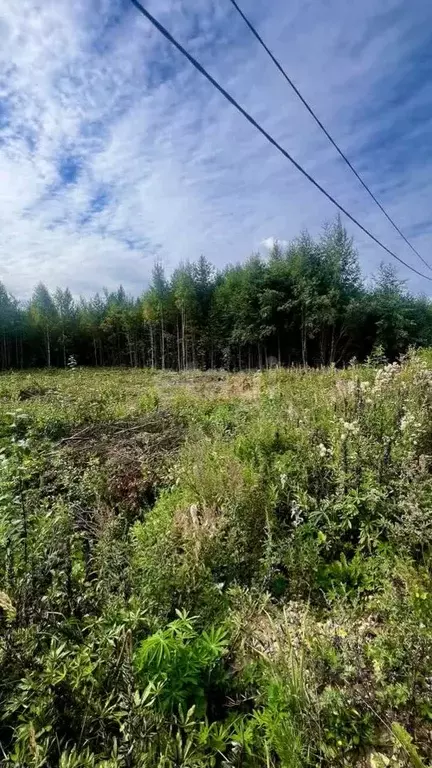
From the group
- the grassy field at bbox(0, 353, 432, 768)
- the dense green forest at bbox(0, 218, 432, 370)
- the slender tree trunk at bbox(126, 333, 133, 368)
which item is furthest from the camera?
the slender tree trunk at bbox(126, 333, 133, 368)

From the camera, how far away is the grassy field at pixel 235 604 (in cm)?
146

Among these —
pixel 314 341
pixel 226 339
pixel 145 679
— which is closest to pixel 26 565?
pixel 145 679

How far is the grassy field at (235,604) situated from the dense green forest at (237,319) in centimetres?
1341

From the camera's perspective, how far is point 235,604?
2.13 metres

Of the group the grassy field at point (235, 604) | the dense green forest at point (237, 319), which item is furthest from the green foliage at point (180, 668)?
the dense green forest at point (237, 319)

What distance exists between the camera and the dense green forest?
20625 mm

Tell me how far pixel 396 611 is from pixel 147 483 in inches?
89.6

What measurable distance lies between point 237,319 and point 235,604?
2280cm

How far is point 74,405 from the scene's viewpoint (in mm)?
6035

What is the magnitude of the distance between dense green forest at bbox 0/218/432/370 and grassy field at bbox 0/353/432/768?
13414 mm

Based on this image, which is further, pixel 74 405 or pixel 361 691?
pixel 74 405

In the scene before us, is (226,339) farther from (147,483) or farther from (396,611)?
(396,611)

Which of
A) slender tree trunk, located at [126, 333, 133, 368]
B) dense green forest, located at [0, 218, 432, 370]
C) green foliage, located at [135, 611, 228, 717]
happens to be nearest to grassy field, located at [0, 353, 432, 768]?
green foliage, located at [135, 611, 228, 717]

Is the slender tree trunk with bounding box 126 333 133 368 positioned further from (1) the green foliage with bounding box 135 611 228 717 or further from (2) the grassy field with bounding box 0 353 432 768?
(1) the green foliage with bounding box 135 611 228 717
